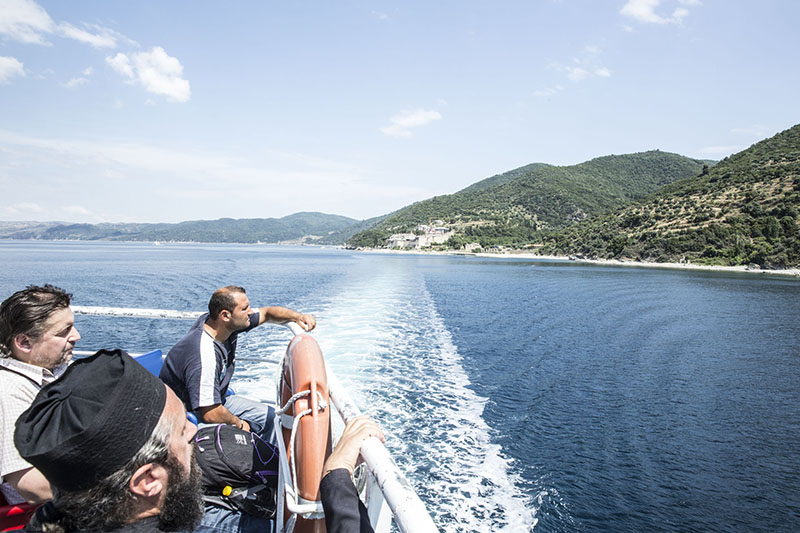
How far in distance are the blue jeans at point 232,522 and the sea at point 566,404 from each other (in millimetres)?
2468

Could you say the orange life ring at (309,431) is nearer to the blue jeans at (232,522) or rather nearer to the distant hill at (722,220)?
the blue jeans at (232,522)

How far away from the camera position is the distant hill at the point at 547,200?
126m

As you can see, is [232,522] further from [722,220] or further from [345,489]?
[722,220]

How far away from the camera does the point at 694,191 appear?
78.1 meters

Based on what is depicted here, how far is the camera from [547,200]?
136 metres

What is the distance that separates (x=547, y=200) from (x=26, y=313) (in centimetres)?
14281

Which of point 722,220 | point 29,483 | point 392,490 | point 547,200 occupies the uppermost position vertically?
point 547,200

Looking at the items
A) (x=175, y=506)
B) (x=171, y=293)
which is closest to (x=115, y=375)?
(x=175, y=506)

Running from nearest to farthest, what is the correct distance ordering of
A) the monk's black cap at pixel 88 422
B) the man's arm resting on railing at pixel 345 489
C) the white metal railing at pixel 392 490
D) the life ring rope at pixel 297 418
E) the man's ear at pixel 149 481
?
the monk's black cap at pixel 88 422 < the man's ear at pixel 149 481 < the white metal railing at pixel 392 490 < the man's arm resting on railing at pixel 345 489 < the life ring rope at pixel 297 418

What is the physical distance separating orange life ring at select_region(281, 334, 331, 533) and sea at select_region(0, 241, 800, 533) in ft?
8.66

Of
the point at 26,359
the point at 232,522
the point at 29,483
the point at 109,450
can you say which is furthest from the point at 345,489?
the point at 26,359

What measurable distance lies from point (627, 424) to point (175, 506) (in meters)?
8.24

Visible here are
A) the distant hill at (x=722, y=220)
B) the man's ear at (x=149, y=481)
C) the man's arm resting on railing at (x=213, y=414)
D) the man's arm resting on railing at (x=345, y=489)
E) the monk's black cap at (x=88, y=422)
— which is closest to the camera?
the monk's black cap at (x=88, y=422)

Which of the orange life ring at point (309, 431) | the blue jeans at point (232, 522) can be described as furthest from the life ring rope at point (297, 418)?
the blue jeans at point (232, 522)
